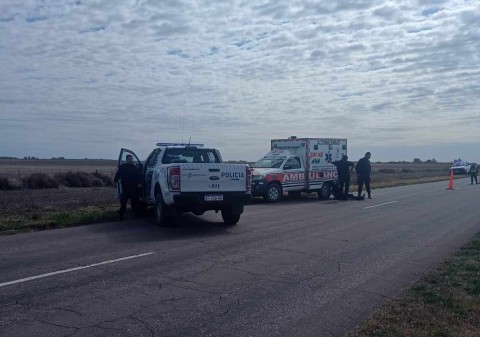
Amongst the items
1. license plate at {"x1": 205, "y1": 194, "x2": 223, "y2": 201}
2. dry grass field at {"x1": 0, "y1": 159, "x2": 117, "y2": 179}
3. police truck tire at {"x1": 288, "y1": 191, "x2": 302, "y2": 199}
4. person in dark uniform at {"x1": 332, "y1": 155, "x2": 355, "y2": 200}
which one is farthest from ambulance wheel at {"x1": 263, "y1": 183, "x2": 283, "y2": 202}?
dry grass field at {"x1": 0, "y1": 159, "x2": 117, "y2": 179}

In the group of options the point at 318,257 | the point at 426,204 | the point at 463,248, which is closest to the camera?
the point at 318,257

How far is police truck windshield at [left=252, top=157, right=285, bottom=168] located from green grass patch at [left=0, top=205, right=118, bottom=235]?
8328 mm

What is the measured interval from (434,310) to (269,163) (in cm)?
1793

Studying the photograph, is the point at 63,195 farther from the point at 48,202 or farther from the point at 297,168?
the point at 297,168

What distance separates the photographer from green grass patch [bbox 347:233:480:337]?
630 centimetres

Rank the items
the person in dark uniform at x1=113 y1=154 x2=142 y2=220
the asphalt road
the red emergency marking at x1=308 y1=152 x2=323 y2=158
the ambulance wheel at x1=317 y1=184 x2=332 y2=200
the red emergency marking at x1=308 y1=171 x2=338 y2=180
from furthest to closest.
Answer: the ambulance wheel at x1=317 y1=184 x2=332 y2=200 < the red emergency marking at x1=308 y1=152 x2=323 y2=158 < the red emergency marking at x1=308 y1=171 x2=338 y2=180 < the person in dark uniform at x1=113 y1=154 x2=142 y2=220 < the asphalt road

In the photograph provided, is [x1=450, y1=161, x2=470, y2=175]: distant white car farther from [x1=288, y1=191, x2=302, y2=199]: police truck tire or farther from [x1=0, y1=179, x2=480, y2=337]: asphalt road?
[x1=0, y1=179, x2=480, y2=337]: asphalt road

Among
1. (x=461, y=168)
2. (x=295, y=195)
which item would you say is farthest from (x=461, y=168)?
(x=295, y=195)

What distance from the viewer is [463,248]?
12016 millimetres

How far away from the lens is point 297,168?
25.1m

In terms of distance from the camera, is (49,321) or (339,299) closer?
(49,321)

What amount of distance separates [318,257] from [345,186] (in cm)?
1528

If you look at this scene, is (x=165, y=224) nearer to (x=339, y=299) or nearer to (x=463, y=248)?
(x=463, y=248)

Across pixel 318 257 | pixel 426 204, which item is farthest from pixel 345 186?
pixel 318 257
